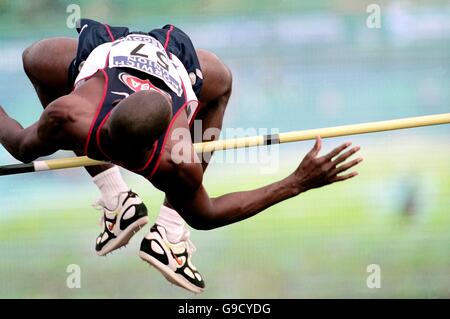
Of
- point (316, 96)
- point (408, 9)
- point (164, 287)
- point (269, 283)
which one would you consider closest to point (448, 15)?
point (408, 9)

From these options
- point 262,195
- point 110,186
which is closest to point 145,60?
point 262,195

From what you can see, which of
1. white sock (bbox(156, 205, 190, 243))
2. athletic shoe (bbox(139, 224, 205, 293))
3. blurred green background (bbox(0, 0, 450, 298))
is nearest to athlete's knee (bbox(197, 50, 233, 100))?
white sock (bbox(156, 205, 190, 243))

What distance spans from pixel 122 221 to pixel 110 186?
18 centimetres

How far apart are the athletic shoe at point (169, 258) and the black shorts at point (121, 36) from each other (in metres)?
0.71

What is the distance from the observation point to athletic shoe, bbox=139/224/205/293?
3.96m

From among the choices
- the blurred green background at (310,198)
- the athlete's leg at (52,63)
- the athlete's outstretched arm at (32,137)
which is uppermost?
the athlete's leg at (52,63)

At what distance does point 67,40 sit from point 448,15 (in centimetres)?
236

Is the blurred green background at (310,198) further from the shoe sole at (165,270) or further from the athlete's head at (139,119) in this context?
the athlete's head at (139,119)

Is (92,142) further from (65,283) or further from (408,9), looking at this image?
(408,9)

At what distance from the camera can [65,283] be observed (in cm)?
496

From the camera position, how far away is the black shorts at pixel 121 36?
12.0 feet

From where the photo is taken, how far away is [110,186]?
4055mm

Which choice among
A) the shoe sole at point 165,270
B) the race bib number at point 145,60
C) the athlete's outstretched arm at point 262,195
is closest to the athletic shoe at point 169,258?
the shoe sole at point 165,270

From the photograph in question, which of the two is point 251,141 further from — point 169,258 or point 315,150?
point 169,258
